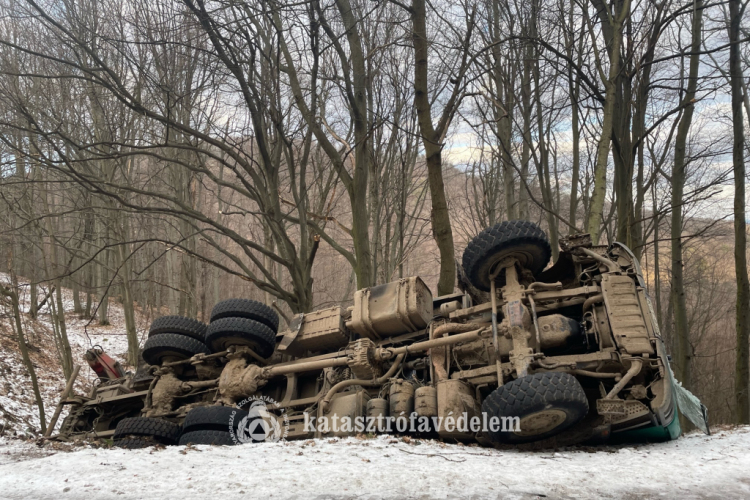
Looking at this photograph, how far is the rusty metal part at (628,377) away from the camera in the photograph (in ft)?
16.0

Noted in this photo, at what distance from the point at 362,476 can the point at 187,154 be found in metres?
15.6

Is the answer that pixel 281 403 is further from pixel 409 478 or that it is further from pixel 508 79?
pixel 508 79

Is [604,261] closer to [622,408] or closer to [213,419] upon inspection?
[622,408]

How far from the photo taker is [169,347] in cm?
780

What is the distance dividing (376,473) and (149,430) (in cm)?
382

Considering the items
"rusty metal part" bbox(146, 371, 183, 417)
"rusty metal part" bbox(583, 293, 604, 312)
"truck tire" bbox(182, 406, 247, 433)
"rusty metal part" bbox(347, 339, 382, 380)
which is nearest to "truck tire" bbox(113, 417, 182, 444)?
"truck tire" bbox(182, 406, 247, 433)

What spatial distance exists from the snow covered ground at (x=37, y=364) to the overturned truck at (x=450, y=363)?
6.21 feet

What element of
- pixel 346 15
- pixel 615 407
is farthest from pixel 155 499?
pixel 346 15

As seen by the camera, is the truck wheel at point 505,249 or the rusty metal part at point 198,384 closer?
the truck wheel at point 505,249

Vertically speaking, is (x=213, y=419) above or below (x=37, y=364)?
below

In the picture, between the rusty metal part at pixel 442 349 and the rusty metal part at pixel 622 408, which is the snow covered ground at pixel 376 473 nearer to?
the rusty metal part at pixel 622 408

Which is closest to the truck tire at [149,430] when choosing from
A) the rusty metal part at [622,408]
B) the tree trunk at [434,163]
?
the tree trunk at [434,163]

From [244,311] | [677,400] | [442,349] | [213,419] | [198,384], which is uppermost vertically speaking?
[244,311]

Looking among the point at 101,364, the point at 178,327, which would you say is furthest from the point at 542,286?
the point at 101,364
